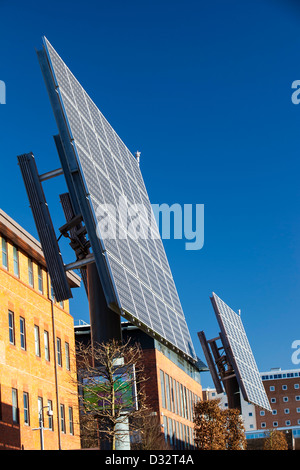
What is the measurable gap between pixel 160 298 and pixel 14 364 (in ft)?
41.7

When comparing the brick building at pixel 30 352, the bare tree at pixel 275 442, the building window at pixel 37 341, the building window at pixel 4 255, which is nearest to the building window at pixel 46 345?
the brick building at pixel 30 352

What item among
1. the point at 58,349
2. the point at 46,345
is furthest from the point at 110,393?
the point at 58,349

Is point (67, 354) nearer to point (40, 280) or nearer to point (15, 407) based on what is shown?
point (40, 280)

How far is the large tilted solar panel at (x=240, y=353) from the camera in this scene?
67.9m

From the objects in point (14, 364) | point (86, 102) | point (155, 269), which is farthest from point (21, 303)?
point (86, 102)

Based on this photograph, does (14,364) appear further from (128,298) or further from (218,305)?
(218,305)

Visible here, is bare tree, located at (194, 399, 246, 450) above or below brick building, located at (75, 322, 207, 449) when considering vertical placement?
below

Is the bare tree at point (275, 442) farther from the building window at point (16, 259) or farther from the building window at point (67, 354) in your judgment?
the building window at point (16, 259)

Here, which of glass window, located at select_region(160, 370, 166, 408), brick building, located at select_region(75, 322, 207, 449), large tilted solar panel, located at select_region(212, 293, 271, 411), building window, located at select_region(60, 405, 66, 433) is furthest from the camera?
glass window, located at select_region(160, 370, 166, 408)

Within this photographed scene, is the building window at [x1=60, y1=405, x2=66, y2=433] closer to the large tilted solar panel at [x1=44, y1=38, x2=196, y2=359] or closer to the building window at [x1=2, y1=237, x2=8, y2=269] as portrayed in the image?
the building window at [x1=2, y1=237, x2=8, y2=269]

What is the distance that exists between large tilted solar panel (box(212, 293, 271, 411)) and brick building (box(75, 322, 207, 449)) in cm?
904

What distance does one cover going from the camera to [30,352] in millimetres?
49188

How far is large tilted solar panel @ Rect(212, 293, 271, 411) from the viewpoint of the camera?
67875mm

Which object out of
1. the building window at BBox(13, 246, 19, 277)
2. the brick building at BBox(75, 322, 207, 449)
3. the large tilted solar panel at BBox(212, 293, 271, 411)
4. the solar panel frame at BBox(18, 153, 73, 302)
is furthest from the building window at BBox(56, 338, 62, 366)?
the solar panel frame at BBox(18, 153, 73, 302)
